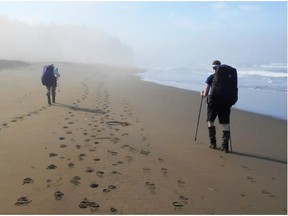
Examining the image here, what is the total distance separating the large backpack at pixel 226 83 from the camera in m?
8.37

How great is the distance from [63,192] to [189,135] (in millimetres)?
5340

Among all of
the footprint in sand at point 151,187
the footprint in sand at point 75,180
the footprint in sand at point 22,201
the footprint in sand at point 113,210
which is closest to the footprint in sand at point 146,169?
the footprint in sand at point 151,187

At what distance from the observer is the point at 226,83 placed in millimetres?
8422

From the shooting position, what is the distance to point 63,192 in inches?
203

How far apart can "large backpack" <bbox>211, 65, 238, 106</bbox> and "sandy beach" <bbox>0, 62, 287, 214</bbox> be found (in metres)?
1.38

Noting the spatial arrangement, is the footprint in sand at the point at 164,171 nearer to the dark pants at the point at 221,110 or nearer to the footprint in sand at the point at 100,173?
the footprint in sand at the point at 100,173

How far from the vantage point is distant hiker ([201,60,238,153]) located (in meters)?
8.38

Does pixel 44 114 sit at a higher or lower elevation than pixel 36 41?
lower

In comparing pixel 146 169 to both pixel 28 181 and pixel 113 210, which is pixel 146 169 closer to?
pixel 113 210

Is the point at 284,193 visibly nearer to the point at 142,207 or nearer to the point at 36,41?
the point at 142,207

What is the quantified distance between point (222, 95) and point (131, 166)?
3.22 meters

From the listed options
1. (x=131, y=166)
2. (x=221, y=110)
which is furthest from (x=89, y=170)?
(x=221, y=110)

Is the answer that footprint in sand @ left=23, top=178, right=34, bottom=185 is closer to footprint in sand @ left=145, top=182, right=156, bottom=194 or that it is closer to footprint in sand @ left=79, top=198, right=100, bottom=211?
footprint in sand @ left=79, top=198, right=100, bottom=211

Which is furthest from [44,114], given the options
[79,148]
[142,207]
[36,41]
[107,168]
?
[36,41]
